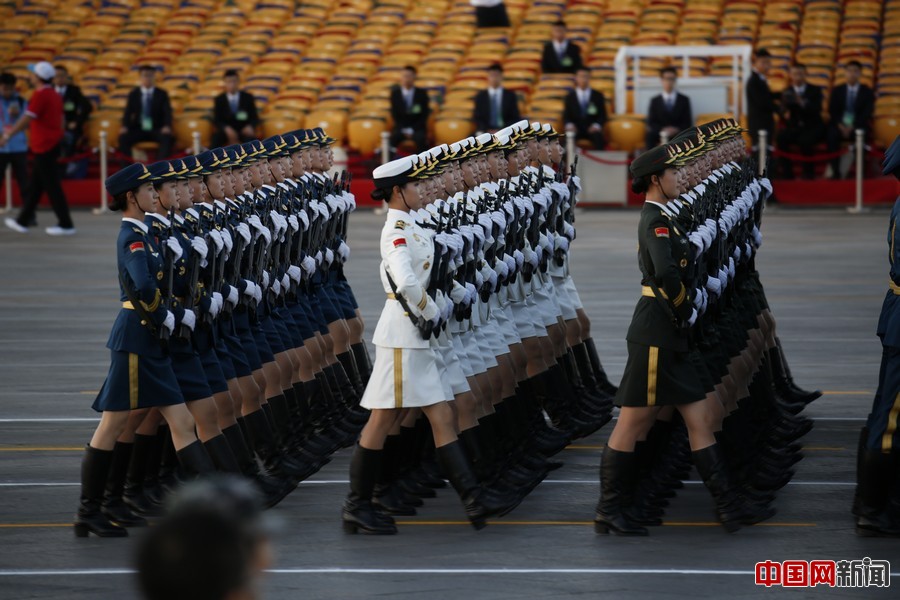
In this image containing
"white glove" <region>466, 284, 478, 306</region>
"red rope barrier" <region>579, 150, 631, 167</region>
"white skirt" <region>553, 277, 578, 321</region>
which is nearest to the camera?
"white glove" <region>466, 284, 478, 306</region>

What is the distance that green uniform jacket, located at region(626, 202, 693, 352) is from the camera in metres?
6.76

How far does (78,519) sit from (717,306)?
134 inches

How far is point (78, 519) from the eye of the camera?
6.79m

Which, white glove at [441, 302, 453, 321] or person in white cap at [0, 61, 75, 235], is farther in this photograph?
person in white cap at [0, 61, 75, 235]

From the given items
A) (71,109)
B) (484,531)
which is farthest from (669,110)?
(484,531)

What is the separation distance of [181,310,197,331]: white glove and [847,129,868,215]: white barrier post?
15.6 metres

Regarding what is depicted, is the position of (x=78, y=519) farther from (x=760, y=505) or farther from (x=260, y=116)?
(x=260, y=116)

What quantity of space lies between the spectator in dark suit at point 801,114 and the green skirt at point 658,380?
15266 mm

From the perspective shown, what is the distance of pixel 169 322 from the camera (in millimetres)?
6672

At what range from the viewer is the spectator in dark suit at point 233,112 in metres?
22.2

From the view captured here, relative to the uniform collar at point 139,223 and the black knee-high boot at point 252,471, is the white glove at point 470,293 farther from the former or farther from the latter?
the uniform collar at point 139,223

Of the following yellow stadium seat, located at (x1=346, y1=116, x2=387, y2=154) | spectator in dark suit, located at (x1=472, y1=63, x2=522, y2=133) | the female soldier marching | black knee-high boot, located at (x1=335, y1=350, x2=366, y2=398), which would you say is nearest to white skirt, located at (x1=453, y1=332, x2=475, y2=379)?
the female soldier marching

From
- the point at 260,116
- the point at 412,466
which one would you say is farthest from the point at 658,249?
the point at 260,116

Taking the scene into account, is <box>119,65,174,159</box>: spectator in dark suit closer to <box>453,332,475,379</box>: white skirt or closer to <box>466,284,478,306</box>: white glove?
<box>453,332,475,379</box>: white skirt
